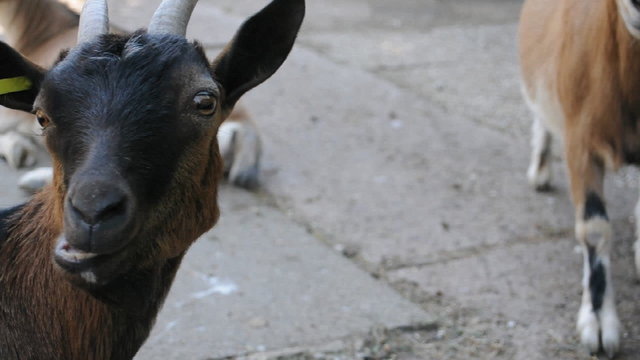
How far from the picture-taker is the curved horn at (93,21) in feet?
10.3

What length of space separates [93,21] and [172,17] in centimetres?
26

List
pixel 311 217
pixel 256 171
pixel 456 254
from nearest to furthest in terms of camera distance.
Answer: pixel 456 254 → pixel 311 217 → pixel 256 171

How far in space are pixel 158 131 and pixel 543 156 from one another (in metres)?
4.24

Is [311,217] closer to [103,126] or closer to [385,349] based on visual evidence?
[385,349]

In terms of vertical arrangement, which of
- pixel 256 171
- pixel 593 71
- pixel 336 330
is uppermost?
pixel 593 71

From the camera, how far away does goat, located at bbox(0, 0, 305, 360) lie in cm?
271

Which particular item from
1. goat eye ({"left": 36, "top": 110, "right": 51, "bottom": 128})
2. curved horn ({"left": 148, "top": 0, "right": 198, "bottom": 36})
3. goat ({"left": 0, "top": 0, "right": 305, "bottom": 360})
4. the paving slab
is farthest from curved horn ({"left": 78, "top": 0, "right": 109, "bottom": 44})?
the paving slab

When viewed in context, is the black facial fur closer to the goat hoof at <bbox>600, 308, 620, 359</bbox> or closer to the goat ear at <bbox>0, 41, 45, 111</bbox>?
the goat ear at <bbox>0, 41, 45, 111</bbox>

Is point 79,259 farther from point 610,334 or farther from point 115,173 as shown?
point 610,334

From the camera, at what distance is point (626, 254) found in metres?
5.70

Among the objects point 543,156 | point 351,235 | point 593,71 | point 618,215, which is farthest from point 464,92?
point 593,71

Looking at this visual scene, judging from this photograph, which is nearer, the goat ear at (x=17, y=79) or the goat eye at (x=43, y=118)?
the goat eye at (x=43, y=118)

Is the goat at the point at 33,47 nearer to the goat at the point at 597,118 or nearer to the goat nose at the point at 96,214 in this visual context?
the goat at the point at 597,118

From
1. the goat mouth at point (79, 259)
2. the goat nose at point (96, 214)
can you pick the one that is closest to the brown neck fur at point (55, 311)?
the goat mouth at point (79, 259)
